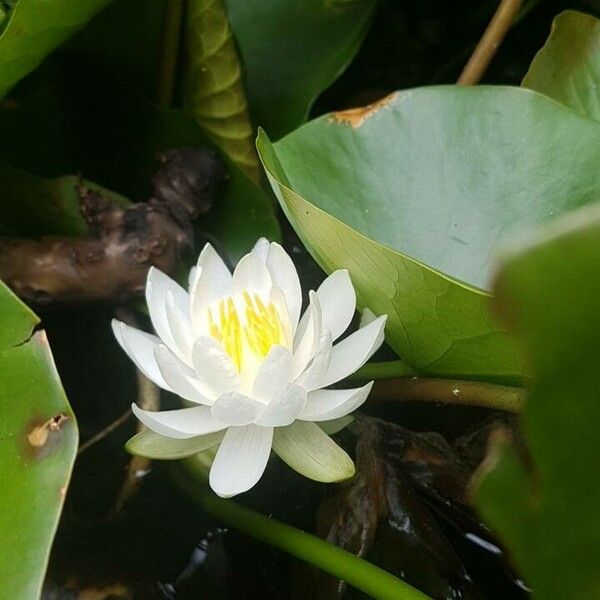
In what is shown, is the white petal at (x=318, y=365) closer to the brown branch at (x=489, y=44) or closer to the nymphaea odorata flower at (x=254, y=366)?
the nymphaea odorata flower at (x=254, y=366)

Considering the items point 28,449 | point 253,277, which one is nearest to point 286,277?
point 253,277

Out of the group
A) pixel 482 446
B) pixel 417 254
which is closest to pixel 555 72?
pixel 417 254

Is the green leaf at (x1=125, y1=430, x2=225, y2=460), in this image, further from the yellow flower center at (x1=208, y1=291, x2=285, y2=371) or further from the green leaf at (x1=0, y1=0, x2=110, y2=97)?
the green leaf at (x1=0, y1=0, x2=110, y2=97)

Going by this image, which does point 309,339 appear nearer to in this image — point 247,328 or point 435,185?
point 247,328

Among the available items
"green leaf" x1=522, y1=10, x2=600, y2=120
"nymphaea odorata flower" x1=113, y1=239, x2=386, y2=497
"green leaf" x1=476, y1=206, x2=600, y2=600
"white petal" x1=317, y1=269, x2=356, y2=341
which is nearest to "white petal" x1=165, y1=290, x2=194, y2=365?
"nymphaea odorata flower" x1=113, y1=239, x2=386, y2=497

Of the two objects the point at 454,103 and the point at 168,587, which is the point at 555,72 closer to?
the point at 454,103

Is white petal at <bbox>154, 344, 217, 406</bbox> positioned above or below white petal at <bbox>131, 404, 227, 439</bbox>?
above
